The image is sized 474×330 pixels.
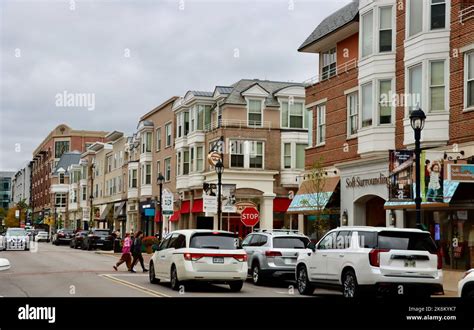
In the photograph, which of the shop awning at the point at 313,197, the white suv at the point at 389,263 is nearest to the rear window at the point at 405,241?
the white suv at the point at 389,263

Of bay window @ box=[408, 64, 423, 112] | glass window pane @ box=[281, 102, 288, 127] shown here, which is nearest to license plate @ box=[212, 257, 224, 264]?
bay window @ box=[408, 64, 423, 112]

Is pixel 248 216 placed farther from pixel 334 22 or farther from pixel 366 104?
pixel 334 22

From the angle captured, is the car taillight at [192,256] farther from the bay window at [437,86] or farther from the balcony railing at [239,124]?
the balcony railing at [239,124]

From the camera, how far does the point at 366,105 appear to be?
30938 mm

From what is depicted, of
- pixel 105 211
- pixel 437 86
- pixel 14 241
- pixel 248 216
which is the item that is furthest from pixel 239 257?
pixel 105 211

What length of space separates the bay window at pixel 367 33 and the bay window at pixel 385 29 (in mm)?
498

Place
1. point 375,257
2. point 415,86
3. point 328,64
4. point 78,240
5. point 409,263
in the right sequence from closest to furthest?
A: point 375,257 < point 409,263 < point 415,86 < point 328,64 < point 78,240

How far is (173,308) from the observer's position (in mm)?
4914

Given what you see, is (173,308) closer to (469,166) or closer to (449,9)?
(469,166)

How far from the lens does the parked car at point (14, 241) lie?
47594 millimetres

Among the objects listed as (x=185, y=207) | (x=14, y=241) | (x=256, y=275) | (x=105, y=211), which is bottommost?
(x=14, y=241)

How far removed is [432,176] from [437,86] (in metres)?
3.55

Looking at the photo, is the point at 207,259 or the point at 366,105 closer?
the point at 207,259

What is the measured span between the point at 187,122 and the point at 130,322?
175ft
